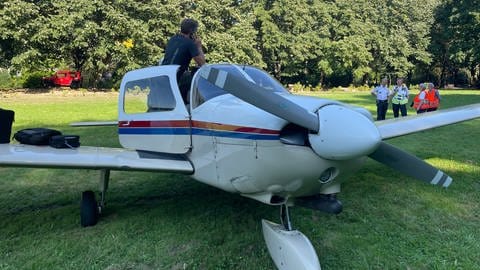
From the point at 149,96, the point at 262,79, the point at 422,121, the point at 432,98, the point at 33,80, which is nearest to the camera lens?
the point at 262,79

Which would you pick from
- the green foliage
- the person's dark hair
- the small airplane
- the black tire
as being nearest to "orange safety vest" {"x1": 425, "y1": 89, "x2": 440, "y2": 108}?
the small airplane

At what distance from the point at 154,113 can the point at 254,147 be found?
1949mm

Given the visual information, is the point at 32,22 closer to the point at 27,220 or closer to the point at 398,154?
the point at 27,220

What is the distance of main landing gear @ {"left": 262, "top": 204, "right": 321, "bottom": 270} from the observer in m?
3.37

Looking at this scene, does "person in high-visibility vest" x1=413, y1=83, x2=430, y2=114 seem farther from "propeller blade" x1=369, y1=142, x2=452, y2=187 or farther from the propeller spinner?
the propeller spinner

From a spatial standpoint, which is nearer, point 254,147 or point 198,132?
point 254,147

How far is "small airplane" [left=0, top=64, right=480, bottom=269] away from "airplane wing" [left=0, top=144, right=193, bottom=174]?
10 millimetres

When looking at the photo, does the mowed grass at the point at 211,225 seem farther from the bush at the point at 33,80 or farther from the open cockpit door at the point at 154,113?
the bush at the point at 33,80

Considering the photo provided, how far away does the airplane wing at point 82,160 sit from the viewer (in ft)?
13.7

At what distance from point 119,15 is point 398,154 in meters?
27.7

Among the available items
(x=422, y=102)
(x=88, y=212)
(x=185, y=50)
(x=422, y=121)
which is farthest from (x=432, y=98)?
(x=88, y=212)

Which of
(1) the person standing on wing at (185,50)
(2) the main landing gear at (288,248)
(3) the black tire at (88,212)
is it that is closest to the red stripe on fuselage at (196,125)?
(1) the person standing on wing at (185,50)

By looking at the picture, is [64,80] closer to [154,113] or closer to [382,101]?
[382,101]

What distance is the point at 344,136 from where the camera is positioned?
9.82 ft
